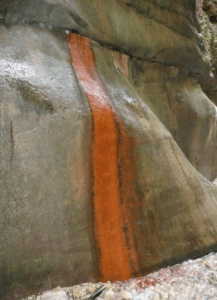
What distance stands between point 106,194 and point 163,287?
112 centimetres

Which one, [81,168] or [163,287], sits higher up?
[81,168]

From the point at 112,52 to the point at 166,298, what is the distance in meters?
3.52

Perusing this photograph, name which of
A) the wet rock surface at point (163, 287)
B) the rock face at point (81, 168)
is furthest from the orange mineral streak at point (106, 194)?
the wet rock surface at point (163, 287)

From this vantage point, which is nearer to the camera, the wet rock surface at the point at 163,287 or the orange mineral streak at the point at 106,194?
the wet rock surface at the point at 163,287

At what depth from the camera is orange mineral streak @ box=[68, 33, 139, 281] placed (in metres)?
2.58

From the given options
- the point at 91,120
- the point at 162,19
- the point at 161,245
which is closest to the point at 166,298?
the point at 161,245

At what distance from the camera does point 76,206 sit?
2514 millimetres

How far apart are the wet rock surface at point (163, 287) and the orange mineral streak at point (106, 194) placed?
188 millimetres

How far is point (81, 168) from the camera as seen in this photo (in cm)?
262

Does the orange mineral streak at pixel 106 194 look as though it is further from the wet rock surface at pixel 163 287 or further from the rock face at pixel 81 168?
the wet rock surface at pixel 163 287

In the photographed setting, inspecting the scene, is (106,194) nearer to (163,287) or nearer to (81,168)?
(81,168)

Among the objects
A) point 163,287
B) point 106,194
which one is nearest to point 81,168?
point 106,194

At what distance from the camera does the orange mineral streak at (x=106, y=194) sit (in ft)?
8.46

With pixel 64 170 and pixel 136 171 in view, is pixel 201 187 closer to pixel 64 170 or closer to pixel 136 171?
pixel 136 171
